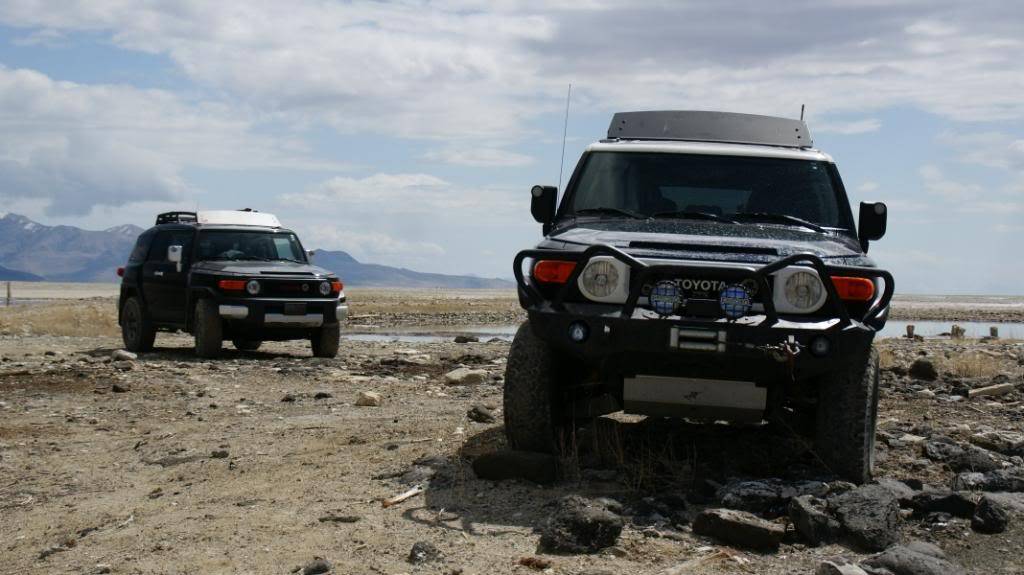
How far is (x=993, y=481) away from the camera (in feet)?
19.8

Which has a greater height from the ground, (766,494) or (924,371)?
(924,371)

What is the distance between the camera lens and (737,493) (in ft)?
18.5

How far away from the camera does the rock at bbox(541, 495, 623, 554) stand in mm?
4918

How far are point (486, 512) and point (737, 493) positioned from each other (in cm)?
123

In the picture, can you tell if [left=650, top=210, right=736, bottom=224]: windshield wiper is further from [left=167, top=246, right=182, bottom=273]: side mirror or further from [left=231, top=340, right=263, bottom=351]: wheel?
[left=231, top=340, right=263, bottom=351]: wheel

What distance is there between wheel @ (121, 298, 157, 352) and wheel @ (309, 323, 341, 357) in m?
2.42

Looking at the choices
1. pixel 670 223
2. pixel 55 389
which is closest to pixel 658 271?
pixel 670 223

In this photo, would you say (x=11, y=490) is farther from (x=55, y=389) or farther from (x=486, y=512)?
(x=55, y=389)

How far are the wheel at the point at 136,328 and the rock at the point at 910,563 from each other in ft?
42.6

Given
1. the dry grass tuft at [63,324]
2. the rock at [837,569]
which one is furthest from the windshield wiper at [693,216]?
the dry grass tuft at [63,324]

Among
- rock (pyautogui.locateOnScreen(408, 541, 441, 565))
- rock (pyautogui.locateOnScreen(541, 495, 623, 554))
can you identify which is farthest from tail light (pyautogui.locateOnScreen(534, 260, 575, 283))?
rock (pyautogui.locateOnScreen(408, 541, 441, 565))

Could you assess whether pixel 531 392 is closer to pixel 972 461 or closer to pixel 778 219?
pixel 778 219

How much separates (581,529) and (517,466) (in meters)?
1.25

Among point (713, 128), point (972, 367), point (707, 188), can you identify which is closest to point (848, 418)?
point (707, 188)
